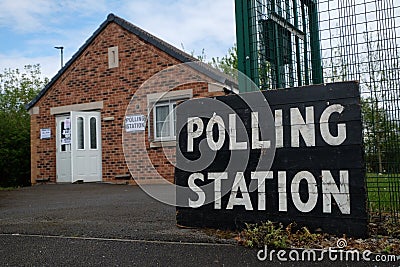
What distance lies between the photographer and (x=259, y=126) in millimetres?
5031

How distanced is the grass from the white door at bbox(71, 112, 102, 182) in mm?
11239

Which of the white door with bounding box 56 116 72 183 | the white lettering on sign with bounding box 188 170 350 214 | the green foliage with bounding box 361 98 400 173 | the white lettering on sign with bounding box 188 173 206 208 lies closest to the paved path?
the white lettering on sign with bounding box 188 173 206 208

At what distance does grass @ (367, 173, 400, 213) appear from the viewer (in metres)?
4.80

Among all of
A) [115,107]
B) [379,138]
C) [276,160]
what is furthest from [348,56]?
[115,107]

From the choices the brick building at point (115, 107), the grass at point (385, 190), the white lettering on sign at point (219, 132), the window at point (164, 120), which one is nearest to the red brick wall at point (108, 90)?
the brick building at point (115, 107)

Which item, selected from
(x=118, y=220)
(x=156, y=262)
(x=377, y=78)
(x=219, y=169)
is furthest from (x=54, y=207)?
(x=377, y=78)

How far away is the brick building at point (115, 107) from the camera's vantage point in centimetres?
1405

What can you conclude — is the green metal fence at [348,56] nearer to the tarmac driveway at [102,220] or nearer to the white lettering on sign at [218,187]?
the white lettering on sign at [218,187]

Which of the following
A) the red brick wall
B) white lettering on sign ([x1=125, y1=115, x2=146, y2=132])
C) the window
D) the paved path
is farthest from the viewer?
the red brick wall

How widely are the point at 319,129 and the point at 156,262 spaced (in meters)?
1.87

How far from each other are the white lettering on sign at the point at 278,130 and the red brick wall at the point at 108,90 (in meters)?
8.12

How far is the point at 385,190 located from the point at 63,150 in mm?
12362

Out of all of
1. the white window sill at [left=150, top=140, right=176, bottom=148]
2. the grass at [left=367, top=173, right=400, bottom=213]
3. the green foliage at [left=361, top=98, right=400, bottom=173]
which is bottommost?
the grass at [left=367, top=173, right=400, bottom=213]

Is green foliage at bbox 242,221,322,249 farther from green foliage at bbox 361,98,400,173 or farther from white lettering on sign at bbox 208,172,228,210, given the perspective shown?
green foliage at bbox 361,98,400,173
